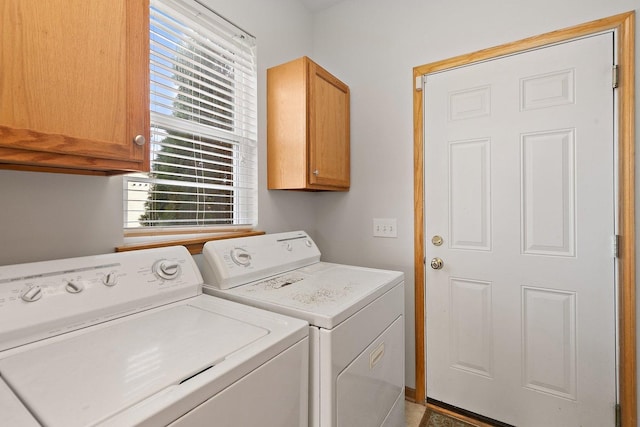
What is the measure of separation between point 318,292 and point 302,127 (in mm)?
998

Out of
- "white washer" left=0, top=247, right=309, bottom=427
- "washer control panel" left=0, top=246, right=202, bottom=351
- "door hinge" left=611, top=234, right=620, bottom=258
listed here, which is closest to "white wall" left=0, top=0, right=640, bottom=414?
"washer control panel" left=0, top=246, right=202, bottom=351

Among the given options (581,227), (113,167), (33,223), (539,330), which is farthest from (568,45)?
(33,223)

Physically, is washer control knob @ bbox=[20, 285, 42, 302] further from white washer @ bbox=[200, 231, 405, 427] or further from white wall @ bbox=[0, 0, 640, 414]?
white washer @ bbox=[200, 231, 405, 427]

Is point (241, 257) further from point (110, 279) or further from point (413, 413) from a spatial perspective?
point (413, 413)

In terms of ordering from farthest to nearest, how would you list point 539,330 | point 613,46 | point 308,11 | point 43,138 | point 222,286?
point 308,11
point 539,330
point 613,46
point 222,286
point 43,138

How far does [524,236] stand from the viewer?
169 centimetres

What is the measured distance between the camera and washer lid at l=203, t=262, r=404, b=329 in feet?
3.59

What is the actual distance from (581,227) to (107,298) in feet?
6.91

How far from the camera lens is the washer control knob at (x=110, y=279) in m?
1.05

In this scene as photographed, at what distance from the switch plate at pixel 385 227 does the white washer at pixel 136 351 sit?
1246 mm

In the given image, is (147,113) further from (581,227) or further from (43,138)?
(581,227)

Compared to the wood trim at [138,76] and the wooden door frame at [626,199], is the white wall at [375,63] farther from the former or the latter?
the wood trim at [138,76]

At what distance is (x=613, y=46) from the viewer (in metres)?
1.50

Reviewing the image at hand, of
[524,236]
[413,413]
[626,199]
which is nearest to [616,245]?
[626,199]
